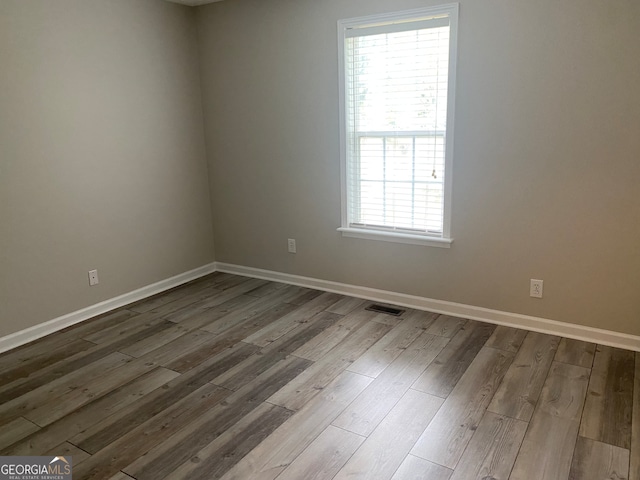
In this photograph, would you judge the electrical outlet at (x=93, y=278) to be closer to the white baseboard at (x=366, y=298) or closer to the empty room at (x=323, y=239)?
the empty room at (x=323, y=239)

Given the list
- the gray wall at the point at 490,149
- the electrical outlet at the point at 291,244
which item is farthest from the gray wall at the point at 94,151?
the electrical outlet at the point at 291,244

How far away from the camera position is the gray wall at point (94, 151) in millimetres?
3193

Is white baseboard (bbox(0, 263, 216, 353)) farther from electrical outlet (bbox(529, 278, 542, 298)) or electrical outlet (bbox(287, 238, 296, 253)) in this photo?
electrical outlet (bbox(529, 278, 542, 298))

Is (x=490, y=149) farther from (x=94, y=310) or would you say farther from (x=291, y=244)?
(x=94, y=310)

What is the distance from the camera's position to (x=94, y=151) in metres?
3.64

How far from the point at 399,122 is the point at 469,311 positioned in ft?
4.76

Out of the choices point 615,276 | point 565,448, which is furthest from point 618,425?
point 615,276

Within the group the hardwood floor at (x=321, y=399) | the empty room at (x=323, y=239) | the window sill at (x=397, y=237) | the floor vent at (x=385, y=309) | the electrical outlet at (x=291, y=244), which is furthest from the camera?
the electrical outlet at (x=291, y=244)

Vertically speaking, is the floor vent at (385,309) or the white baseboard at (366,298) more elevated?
the white baseboard at (366,298)

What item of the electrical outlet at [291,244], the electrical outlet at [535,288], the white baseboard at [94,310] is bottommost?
the white baseboard at [94,310]

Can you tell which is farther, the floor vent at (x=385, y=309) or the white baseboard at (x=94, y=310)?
the floor vent at (x=385, y=309)

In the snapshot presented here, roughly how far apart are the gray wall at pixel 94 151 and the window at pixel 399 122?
1.51 m

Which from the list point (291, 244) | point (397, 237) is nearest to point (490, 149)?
point (397, 237)

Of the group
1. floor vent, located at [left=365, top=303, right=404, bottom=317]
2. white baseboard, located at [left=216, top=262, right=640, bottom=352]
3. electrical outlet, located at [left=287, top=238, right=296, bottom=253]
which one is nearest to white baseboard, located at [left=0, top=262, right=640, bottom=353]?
white baseboard, located at [left=216, top=262, right=640, bottom=352]
